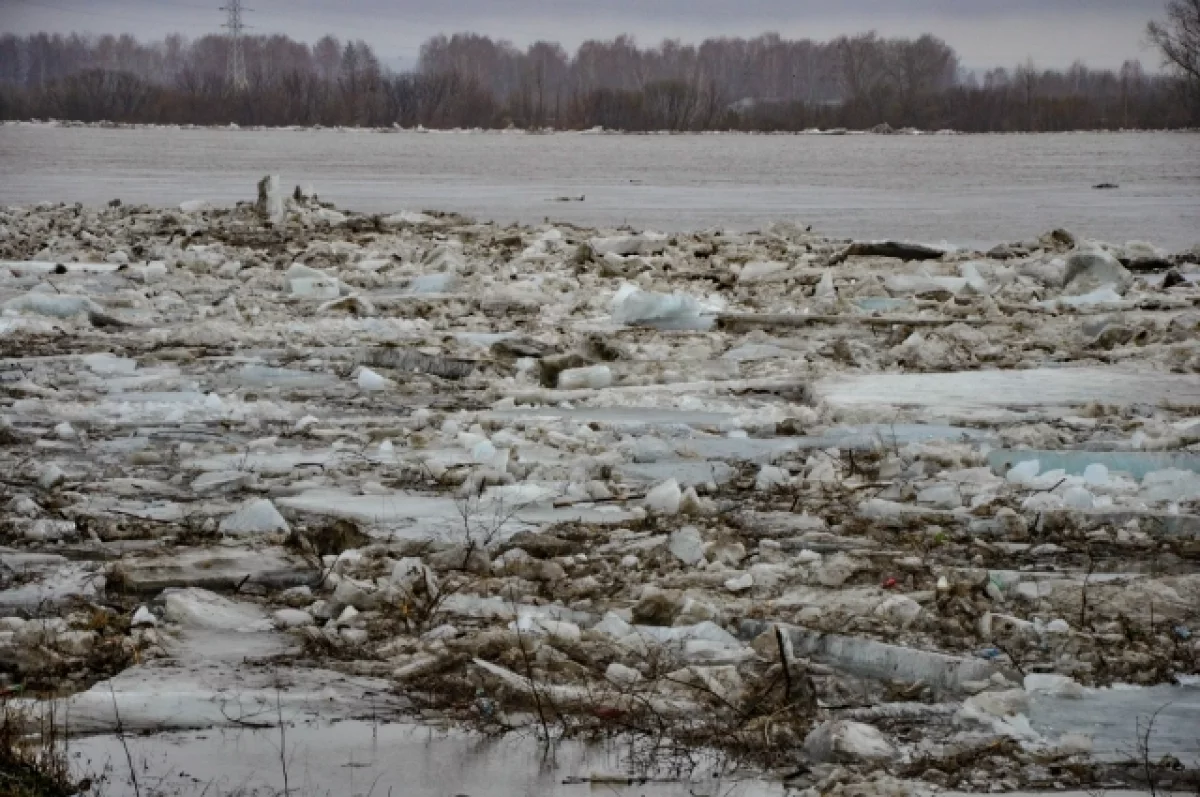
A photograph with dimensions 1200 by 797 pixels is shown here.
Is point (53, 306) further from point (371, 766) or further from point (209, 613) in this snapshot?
point (371, 766)

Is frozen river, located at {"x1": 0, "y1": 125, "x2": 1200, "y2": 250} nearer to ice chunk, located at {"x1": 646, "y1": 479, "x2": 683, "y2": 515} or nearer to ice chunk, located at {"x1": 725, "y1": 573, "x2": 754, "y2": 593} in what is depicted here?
ice chunk, located at {"x1": 646, "y1": 479, "x2": 683, "y2": 515}

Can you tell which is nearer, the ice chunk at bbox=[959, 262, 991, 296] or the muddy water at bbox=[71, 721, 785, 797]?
the muddy water at bbox=[71, 721, 785, 797]

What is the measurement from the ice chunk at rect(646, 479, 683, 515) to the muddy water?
1.76 meters

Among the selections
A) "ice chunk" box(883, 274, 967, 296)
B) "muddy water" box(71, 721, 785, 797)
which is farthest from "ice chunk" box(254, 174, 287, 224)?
"muddy water" box(71, 721, 785, 797)

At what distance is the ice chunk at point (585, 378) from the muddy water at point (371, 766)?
394 centimetres

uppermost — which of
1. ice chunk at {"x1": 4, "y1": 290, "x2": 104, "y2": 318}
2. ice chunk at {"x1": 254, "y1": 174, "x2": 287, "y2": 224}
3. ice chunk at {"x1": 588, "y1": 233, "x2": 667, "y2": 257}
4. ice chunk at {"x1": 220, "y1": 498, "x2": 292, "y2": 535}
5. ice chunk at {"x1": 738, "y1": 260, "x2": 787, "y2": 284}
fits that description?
ice chunk at {"x1": 254, "y1": 174, "x2": 287, "y2": 224}

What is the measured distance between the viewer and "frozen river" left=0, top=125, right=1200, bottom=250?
19234 mm

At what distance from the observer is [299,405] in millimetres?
6406

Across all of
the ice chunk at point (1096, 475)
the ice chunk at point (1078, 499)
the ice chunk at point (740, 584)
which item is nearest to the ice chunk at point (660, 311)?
the ice chunk at point (1096, 475)

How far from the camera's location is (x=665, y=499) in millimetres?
4625

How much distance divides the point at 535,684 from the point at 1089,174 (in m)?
32.7

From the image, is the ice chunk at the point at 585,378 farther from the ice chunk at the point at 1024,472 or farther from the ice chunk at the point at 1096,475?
the ice chunk at the point at 1096,475

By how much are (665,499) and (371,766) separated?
1.99 metres

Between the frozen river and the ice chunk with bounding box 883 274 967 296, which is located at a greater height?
the frozen river
